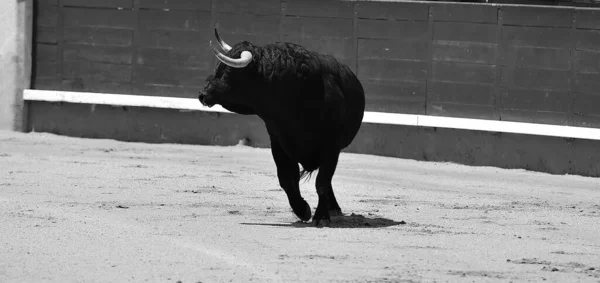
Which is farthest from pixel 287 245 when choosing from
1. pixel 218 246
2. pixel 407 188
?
pixel 407 188

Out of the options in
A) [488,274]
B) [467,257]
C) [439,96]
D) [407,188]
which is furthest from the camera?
[439,96]

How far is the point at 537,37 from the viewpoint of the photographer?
12.3 metres

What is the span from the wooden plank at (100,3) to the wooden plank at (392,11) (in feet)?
8.78

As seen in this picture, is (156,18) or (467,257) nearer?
(467,257)

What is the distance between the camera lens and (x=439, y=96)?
42.0 feet

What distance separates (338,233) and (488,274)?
62.2 inches

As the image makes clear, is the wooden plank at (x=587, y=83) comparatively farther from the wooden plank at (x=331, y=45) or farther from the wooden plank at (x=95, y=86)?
the wooden plank at (x=95, y=86)

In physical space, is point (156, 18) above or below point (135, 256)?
above

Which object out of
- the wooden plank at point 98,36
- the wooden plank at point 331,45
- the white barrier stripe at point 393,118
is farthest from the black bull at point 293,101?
the wooden plank at point 98,36

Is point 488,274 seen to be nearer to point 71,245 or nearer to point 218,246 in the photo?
point 218,246

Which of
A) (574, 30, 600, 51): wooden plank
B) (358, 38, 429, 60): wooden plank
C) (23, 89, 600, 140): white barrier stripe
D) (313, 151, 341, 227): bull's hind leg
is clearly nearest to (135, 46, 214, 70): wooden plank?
(23, 89, 600, 140): white barrier stripe

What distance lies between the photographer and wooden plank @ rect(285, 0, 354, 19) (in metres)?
13.2

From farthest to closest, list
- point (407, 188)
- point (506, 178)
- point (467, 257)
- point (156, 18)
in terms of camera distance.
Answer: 1. point (156, 18)
2. point (506, 178)
3. point (407, 188)
4. point (467, 257)

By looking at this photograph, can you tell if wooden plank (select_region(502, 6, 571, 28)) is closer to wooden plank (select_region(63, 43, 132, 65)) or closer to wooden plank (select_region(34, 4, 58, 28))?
wooden plank (select_region(63, 43, 132, 65))
